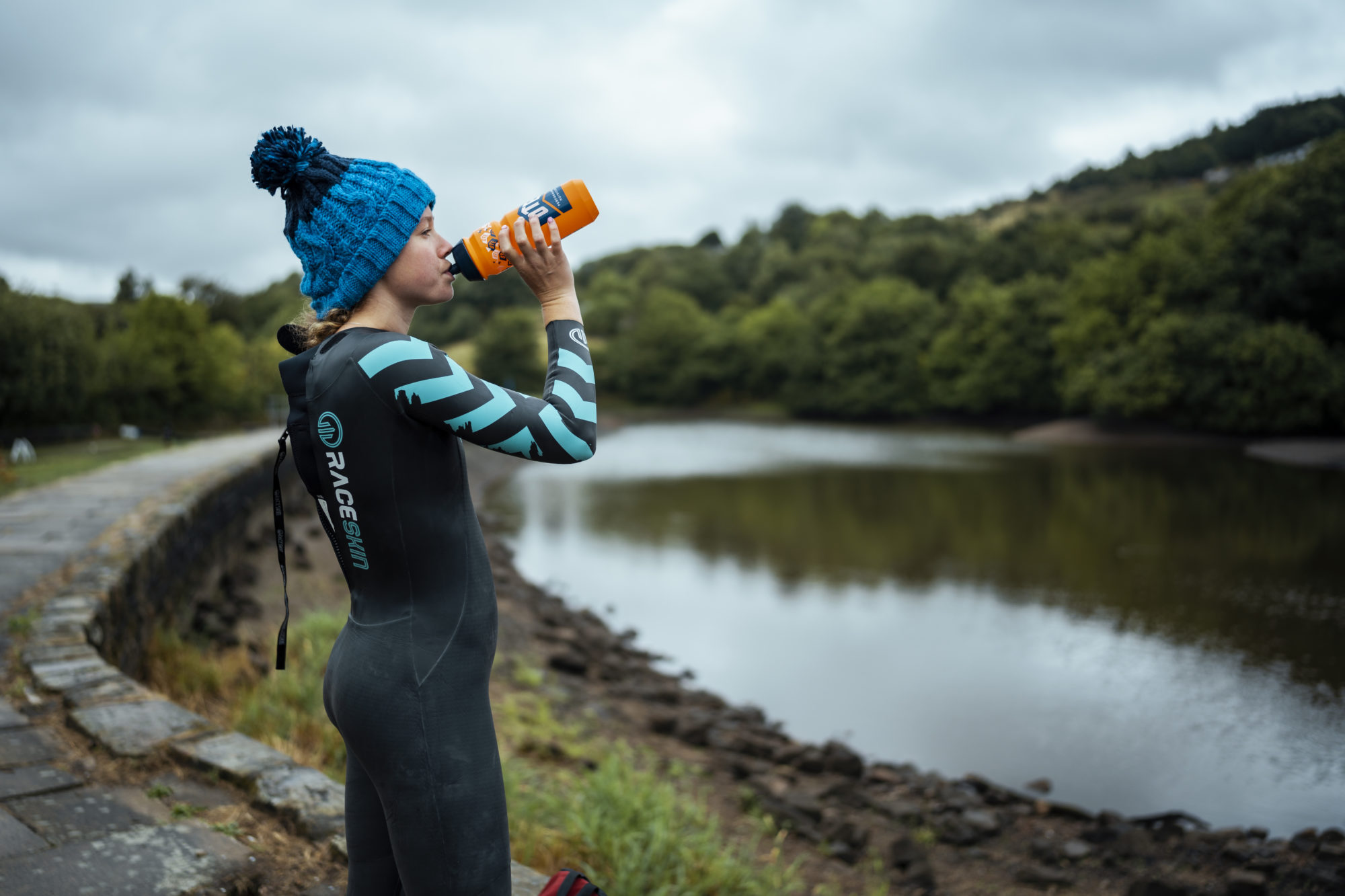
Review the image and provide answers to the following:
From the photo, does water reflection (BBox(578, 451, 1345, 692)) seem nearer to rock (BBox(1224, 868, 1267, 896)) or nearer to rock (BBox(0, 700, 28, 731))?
rock (BBox(1224, 868, 1267, 896))

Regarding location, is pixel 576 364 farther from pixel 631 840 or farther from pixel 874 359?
pixel 874 359

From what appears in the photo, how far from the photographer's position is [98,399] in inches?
1202

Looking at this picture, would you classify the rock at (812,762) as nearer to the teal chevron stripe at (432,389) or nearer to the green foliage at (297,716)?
the green foliage at (297,716)

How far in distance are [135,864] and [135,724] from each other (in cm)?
110

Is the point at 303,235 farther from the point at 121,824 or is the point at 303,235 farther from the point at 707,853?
the point at 707,853

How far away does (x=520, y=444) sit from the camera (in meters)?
1.68

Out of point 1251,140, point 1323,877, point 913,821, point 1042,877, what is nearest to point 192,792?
point 1042,877

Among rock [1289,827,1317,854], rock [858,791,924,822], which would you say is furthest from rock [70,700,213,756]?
rock [1289,827,1317,854]

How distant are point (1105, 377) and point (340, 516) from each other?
1616 inches

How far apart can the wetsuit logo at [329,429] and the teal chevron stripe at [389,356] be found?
0.38ft

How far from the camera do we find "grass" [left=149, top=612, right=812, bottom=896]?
13.7 feet

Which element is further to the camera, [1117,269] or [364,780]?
[1117,269]

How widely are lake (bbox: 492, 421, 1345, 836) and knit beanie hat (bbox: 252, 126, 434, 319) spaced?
7049 mm

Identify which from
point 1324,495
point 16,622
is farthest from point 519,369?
point 16,622
